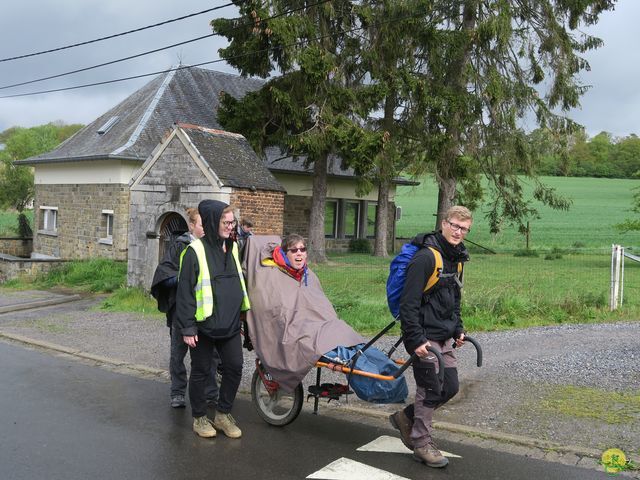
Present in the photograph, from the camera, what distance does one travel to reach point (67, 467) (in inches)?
205

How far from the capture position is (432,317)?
5.35 meters

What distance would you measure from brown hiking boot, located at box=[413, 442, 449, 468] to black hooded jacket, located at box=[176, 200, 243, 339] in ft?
5.85

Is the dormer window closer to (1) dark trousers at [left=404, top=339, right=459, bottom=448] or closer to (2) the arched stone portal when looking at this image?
(2) the arched stone portal

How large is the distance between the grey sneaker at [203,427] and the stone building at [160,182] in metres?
8.05

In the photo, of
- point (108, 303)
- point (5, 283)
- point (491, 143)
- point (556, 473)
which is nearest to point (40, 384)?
point (556, 473)

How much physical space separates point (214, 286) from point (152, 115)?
2257cm

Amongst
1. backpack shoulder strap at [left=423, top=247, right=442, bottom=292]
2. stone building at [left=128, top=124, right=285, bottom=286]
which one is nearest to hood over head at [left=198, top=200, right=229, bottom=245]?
backpack shoulder strap at [left=423, top=247, right=442, bottom=292]

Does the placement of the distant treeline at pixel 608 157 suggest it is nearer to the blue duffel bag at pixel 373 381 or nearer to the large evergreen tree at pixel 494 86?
the large evergreen tree at pixel 494 86

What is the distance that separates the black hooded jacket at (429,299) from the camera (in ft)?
17.1

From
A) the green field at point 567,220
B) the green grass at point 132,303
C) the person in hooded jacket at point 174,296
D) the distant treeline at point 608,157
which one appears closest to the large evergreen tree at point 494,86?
the green field at point 567,220

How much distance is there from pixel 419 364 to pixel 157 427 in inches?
97.5

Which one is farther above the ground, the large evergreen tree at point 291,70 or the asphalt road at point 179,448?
the large evergreen tree at point 291,70

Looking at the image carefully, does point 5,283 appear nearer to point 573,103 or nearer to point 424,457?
point 424,457

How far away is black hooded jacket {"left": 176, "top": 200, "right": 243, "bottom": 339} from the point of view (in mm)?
5824
